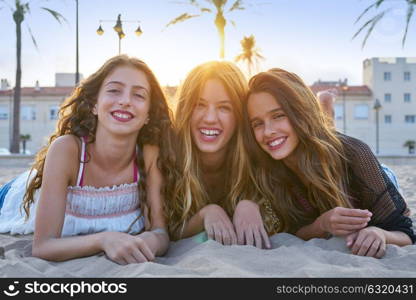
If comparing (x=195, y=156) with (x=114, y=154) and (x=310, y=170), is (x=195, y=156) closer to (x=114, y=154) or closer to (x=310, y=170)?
(x=114, y=154)

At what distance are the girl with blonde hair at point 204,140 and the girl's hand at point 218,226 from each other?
1.9 inches

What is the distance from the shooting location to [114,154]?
139 inches

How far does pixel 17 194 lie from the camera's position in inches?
192

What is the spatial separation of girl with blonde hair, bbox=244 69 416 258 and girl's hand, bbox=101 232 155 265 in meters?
1.24

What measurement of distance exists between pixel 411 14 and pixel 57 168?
19.4 metres

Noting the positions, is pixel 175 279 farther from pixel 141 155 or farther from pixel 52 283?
pixel 141 155

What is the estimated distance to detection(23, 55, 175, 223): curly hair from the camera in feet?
11.7

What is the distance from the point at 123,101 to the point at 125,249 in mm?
1159

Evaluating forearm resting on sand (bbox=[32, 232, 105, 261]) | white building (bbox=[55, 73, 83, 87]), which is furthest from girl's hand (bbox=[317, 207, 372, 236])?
white building (bbox=[55, 73, 83, 87])

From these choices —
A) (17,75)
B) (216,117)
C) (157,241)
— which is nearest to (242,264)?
(157,241)

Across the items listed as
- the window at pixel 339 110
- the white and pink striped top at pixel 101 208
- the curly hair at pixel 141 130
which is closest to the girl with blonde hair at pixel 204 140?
the curly hair at pixel 141 130

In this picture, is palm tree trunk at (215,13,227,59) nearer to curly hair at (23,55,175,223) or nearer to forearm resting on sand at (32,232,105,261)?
curly hair at (23,55,175,223)

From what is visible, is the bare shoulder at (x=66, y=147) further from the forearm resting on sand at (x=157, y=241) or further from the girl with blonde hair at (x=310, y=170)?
the girl with blonde hair at (x=310, y=170)

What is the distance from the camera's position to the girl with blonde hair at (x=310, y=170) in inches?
129
